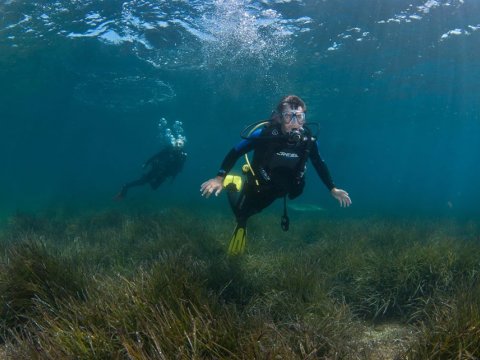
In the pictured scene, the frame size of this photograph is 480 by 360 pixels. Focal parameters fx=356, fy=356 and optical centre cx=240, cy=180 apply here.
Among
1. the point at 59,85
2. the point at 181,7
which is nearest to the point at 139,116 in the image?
the point at 59,85

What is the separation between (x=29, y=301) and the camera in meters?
4.27

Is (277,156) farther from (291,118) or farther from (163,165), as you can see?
(163,165)

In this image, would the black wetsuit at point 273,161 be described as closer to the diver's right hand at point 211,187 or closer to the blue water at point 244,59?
the diver's right hand at point 211,187

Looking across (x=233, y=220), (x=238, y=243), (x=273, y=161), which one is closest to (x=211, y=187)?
(x=273, y=161)

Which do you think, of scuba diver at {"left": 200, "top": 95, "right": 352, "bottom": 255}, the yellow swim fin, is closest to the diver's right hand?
scuba diver at {"left": 200, "top": 95, "right": 352, "bottom": 255}

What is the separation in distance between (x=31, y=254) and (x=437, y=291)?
568cm

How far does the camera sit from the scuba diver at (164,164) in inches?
634

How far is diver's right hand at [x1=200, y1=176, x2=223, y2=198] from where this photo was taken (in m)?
5.75

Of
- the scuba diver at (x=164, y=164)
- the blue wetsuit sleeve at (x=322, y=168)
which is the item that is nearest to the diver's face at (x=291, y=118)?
the blue wetsuit sleeve at (x=322, y=168)

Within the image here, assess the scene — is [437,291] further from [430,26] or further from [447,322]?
[430,26]

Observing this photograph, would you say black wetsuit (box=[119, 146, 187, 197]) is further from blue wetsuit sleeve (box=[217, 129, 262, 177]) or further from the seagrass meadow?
blue wetsuit sleeve (box=[217, 129, 262, 177])

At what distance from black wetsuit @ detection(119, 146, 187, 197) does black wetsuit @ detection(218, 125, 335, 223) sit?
31.5ft

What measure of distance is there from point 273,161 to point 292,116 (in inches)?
34.8

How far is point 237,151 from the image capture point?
262 inches
